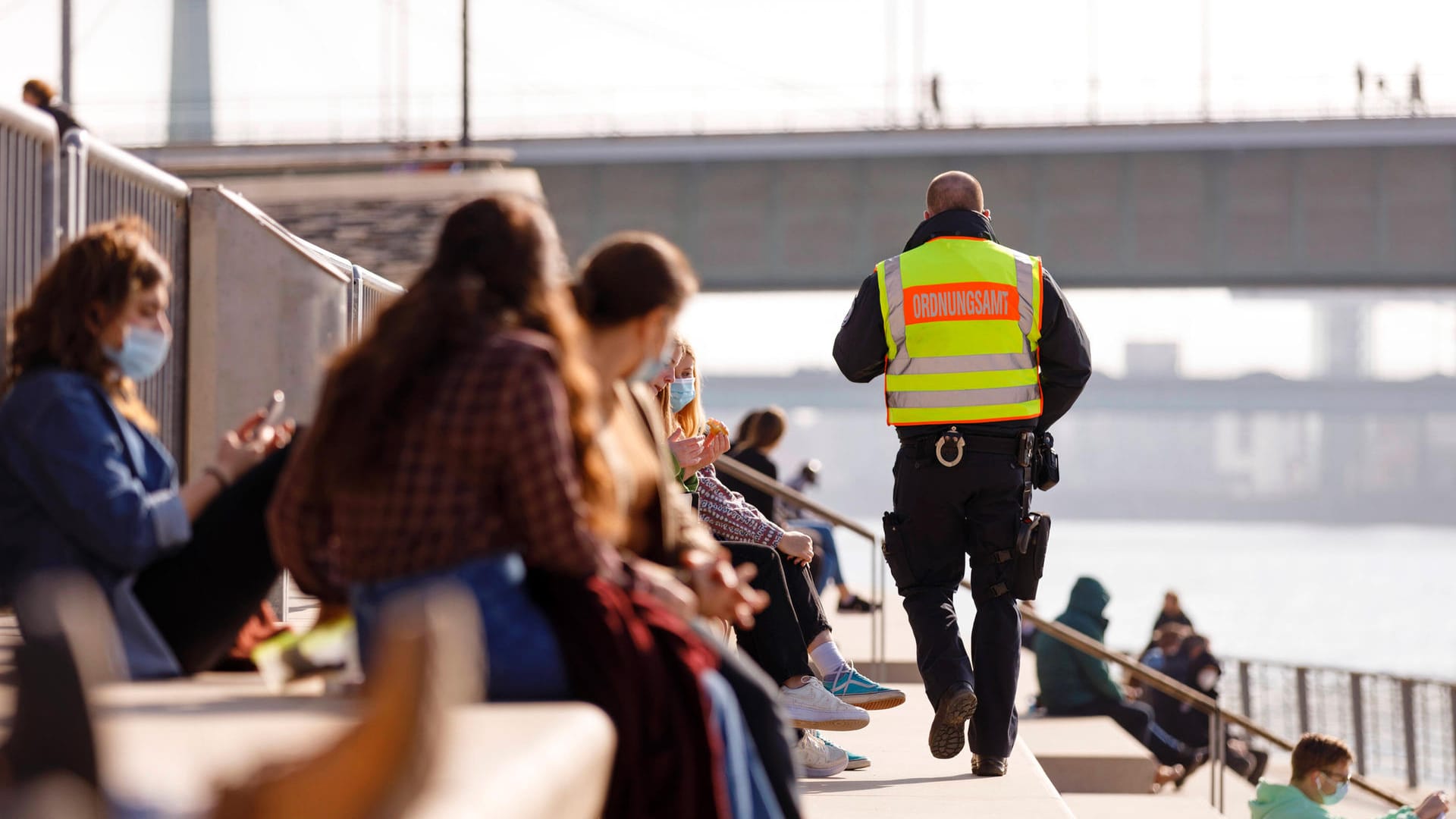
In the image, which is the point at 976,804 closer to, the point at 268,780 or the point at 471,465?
the point at 471,465

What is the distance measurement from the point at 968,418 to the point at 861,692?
1.08 m

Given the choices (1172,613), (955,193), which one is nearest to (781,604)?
(955,193)

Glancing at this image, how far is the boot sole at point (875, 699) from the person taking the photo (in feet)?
19.5

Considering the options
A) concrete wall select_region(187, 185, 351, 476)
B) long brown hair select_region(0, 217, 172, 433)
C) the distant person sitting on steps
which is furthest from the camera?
the distant person sitting on steps

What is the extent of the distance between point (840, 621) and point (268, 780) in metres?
11.0

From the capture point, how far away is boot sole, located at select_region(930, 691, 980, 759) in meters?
5.57

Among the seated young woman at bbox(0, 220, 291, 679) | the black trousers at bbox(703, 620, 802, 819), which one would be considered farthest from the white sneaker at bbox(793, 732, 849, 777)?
the black trousers at bbox(703, 620, 802, 819)

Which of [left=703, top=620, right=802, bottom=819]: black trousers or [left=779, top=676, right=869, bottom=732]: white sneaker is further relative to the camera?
[left=779, top=676, right=869, bottom=732]: white sneaker

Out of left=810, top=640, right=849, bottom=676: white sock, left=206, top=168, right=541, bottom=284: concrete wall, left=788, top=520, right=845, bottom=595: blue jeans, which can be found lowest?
left=788, top=520, right=845, bottom=595: blue jeans

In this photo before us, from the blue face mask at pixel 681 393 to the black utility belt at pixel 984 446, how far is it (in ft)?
2.79

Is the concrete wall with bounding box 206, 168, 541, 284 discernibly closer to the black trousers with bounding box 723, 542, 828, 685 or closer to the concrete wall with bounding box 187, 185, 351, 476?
the concrete wall with bounding box 187, 185, 351, 476

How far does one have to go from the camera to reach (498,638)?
284cm

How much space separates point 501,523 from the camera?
2912 millimetres

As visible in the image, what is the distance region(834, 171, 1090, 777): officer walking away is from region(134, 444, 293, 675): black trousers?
2736 millimetres
